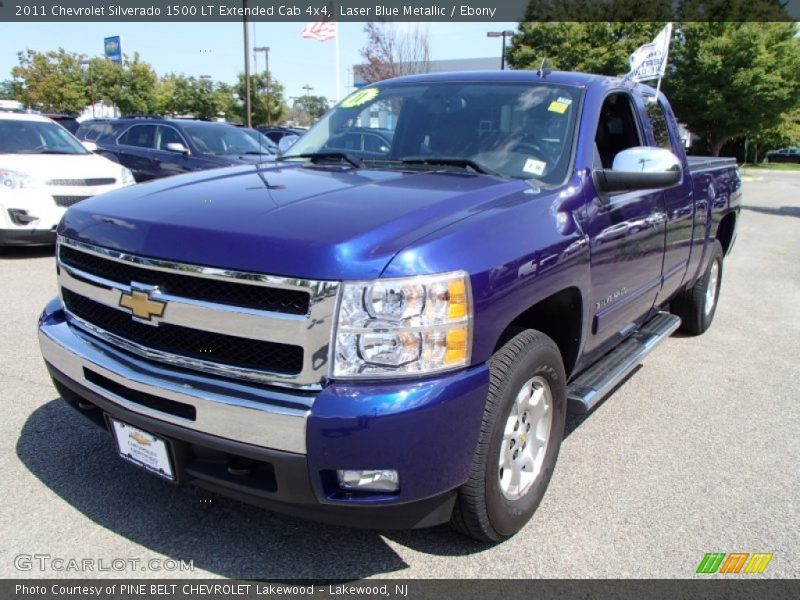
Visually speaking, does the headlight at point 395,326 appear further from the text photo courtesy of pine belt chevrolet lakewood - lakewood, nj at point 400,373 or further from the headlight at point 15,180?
the headlight at point 15,180

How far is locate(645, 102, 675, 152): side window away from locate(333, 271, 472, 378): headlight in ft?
9.53

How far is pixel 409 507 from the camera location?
214 cm

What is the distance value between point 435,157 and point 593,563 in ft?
6.61

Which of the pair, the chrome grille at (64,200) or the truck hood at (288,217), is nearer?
the truck hood at (288,217)

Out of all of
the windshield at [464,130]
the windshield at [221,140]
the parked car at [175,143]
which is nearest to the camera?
the windshield at [464,130]

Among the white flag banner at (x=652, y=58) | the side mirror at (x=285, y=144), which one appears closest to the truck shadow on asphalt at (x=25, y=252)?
the side mirror at (x=285, y=144)

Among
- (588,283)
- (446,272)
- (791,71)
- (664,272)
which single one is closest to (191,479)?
(446,272)

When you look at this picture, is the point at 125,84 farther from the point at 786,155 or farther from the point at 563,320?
the point at 786,155

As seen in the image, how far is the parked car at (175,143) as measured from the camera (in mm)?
9758

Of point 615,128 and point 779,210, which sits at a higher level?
point 615,128

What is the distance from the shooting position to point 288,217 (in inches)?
88.8

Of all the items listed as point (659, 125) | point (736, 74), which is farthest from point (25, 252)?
point (736, 74)

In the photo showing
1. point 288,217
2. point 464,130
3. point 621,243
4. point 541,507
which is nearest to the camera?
point 288,217

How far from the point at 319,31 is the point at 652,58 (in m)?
11.3
